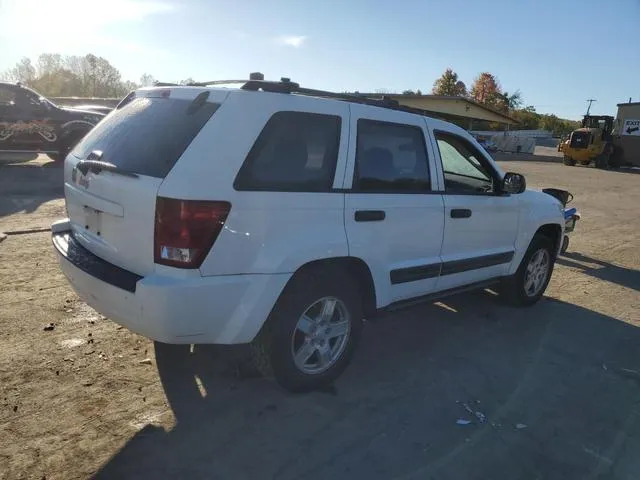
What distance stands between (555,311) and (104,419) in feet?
15.0

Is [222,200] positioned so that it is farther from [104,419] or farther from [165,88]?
[104,419]

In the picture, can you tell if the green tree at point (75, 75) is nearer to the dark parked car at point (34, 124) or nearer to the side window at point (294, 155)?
the dark parked car at point (34, 124)

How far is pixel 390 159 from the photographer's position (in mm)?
3725

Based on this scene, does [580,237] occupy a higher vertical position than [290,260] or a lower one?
lower

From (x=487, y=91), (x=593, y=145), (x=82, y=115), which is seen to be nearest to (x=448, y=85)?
(x=487, y=91)

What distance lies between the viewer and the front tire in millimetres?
3170

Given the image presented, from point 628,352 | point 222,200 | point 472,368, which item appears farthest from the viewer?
point 628,352

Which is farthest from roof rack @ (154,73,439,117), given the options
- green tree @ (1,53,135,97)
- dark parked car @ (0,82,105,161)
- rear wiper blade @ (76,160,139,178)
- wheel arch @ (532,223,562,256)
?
green tree @ (1,53,135,97)

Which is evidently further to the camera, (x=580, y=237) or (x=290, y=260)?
(x=580, y=237)

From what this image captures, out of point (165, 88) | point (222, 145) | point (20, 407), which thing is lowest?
point (20, 407)

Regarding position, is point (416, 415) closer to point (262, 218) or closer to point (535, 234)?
point (262, 218)

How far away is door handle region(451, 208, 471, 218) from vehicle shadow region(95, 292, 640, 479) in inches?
44.9

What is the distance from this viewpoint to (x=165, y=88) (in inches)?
132

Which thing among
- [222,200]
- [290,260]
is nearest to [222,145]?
[222,200]
